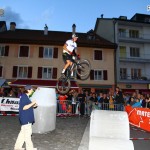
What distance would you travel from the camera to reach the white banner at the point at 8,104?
14.5m

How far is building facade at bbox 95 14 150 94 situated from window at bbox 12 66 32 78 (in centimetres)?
1327

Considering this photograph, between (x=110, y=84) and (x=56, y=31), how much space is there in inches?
573

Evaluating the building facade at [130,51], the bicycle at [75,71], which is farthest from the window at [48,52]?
the bicycle at [75,71]

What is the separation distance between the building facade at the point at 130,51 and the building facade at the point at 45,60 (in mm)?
2323

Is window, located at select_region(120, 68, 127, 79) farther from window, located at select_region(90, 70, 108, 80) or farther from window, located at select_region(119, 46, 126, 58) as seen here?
window, located at select_region(90, 70, 108, 80)

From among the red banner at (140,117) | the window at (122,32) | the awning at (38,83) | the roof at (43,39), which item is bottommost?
the red banner at (140,117)

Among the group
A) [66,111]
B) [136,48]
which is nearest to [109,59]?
[136,48]

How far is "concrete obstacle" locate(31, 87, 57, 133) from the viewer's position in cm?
898

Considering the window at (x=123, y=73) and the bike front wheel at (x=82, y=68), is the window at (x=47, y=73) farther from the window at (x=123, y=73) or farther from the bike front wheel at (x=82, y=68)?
the bike front wheel at (x=82, y=68)

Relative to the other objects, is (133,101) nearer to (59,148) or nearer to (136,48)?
(59,148)

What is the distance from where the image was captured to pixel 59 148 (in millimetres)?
6551

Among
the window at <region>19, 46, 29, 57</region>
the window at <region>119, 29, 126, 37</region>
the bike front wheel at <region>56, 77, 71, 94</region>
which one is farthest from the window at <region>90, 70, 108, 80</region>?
the bike front wheel at <region>56, 77, 71, 94</region>

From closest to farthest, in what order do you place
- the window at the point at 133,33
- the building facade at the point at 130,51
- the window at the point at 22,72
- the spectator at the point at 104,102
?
the spectator at the point at 104,102 → the window at the point at 22,72 → the building facade at the point at 130,51 → the window at the point at 133,33

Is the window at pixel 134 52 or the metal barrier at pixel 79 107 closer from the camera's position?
the metal barrier at pixel 79 107
